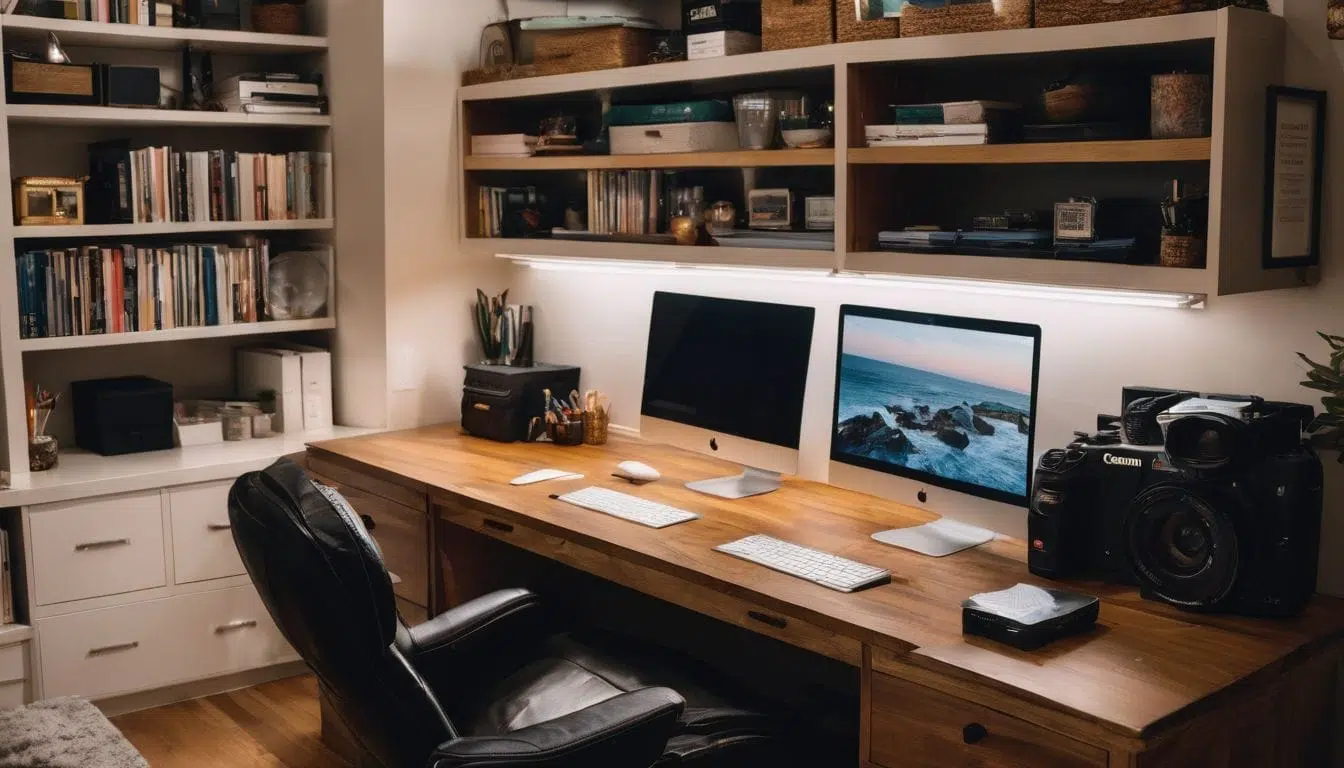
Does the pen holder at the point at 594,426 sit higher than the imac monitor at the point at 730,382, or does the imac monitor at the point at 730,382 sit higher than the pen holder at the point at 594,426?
the imac monitor at the point at 730,382

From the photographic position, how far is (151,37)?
398 cm

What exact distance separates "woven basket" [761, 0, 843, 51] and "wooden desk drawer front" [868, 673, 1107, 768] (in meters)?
1.47

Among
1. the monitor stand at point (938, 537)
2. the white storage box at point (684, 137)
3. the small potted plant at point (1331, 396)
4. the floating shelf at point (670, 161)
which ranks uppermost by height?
the white storage box at point (684, 137)

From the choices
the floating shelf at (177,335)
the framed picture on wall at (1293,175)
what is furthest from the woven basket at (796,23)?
the floating shelf at (177,335)

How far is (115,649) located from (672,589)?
2043 millimetres

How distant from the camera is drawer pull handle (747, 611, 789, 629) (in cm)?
243

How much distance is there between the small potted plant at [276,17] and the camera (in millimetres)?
4238

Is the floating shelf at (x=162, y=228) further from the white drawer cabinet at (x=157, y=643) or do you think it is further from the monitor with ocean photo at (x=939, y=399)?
the monitor with ocean photo at (x=939, y=399)

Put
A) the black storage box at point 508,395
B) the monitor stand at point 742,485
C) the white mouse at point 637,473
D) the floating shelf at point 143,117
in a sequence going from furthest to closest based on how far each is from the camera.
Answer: the black storage box at point 508,395 → the floating shelf at point 143,117 → the white mouse at point 637,473 → the monitor stand at point 742,485

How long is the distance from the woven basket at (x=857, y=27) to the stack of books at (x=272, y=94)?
208 centimetres

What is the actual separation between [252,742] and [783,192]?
7.19 feet

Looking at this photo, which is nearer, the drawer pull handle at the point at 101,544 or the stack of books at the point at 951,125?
the stack of books at the point at 951,125

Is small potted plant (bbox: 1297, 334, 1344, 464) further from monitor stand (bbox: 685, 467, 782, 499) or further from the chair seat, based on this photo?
monitor stand (bbox: 685, 467, 782, 499)

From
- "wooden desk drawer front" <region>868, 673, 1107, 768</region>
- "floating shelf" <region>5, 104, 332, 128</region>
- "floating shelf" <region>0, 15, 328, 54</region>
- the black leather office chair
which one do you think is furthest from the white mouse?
"floating shelf" <region>0, 15, 328, 54</region>
